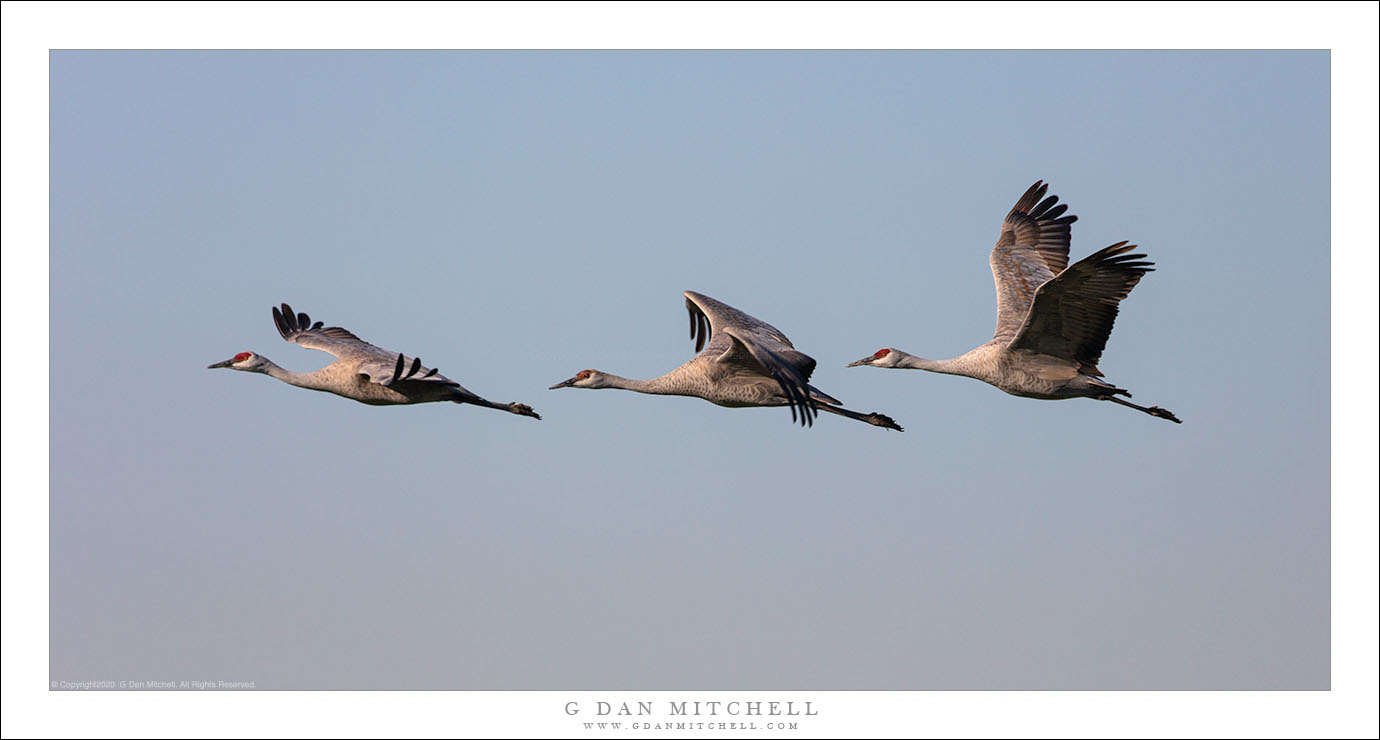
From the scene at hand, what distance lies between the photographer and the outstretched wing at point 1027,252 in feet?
60.2

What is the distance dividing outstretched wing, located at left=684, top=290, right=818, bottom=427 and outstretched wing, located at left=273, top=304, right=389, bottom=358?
11.6 feet

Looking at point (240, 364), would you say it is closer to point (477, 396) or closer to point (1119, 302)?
point (477, 396)

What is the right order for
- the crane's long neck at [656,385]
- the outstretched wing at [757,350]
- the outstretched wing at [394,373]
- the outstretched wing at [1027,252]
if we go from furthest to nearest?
the outstretched wing at [1027,252] → the crane's long neck at [656,385] → the outstretched wing at [394,373] → the outstretched wing at [757,350]

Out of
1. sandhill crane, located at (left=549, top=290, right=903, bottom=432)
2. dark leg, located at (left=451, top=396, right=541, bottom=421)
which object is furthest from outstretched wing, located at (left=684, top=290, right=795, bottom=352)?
dark leg, located at (left=451, top=396, right=541, bottom=421)

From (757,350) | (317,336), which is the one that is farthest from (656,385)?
(317,336)

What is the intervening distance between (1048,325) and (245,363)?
28.2 ft

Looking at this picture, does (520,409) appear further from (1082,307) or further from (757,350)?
(1082,307)

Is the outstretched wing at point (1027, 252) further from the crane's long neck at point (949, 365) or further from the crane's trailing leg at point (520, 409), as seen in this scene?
the crane's trailing leg at point (520, 409)

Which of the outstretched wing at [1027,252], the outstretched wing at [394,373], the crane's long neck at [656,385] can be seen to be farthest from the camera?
the outstretched wing at [1027,252]

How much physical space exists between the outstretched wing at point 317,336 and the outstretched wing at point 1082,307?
22.6ft

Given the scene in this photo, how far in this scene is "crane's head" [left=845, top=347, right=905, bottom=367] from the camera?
712 inches

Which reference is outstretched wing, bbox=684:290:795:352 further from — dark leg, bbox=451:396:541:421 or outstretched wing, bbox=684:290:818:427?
dark leg, bbox=451:396:541:421

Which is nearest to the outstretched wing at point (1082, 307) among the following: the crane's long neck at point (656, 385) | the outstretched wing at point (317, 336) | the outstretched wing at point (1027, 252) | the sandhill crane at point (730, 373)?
the outstretched wing at point (1027, 252)

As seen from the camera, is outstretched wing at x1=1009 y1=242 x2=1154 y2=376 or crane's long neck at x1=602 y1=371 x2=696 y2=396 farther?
crane's long neck at x1=602 y1=371 x2=696 y2=396
